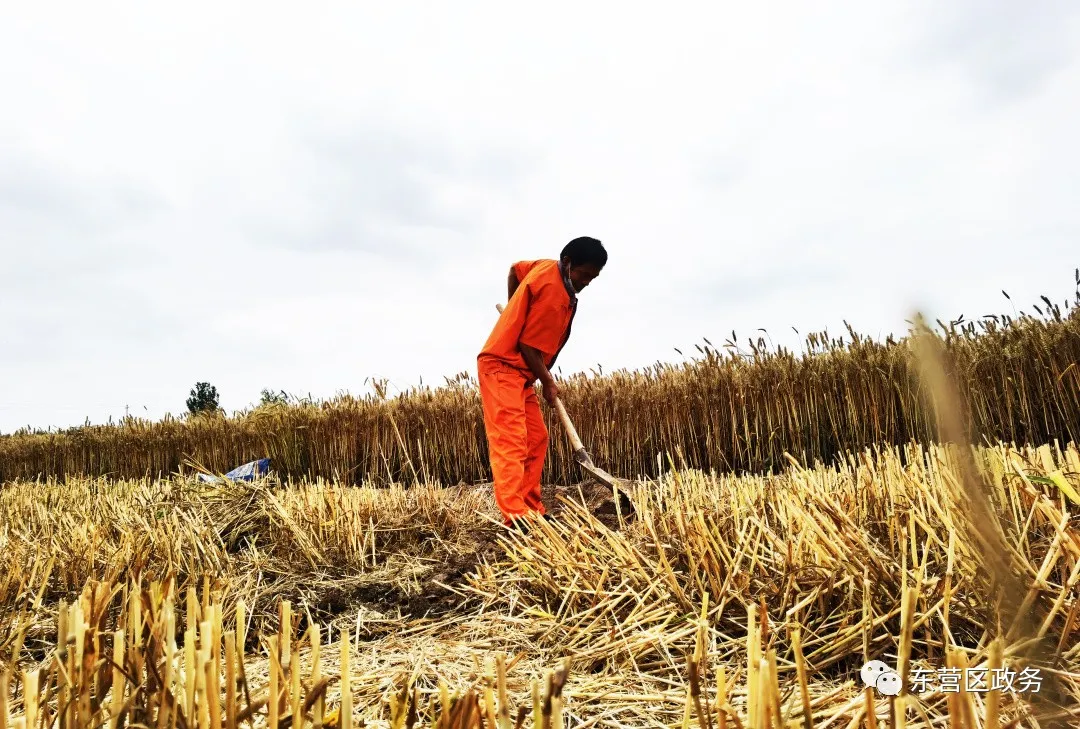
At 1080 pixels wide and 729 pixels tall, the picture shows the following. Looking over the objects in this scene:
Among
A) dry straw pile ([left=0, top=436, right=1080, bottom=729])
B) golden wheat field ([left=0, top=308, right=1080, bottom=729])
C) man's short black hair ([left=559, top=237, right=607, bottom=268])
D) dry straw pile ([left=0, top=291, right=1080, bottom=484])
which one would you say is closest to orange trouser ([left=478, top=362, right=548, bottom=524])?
golden wheat field ([left=0, top=308, right=1080, bottom=729])

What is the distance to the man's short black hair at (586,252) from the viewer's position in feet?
13.2

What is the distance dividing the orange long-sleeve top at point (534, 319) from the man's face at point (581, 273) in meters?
0.06

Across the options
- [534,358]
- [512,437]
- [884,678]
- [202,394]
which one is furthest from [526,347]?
[202,394]

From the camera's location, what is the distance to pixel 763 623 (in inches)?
57.2

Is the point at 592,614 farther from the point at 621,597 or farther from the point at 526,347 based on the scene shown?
the point at 526,347

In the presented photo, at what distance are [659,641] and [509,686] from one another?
1.41 ft

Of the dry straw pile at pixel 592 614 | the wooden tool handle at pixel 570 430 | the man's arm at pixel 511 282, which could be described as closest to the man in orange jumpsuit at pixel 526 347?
the wooden tool handle at pixel 570 430

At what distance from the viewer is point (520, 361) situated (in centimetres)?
415

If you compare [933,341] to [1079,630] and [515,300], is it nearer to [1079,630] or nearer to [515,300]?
[1079,630]

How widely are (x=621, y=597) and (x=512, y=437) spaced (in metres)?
1.99

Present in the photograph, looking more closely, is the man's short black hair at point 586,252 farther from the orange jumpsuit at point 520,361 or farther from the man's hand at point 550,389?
the man's hand at point 550,389

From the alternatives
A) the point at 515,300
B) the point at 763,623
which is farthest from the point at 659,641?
the point at 515,300

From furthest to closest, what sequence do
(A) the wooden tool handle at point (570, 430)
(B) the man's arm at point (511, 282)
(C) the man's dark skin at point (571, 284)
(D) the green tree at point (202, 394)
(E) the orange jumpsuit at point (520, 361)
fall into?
(D) the green tree at point (202, 394), (B) the man's arm at point (511, 282), (A) the wooden tool handle at point (570, 430), (C) the man's dark skin at point (571, 284), (E) the orange jumpsuit at point (520, 361)

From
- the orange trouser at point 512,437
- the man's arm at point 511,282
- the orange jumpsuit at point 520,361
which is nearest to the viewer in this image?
the orange trouser at point 512,437
